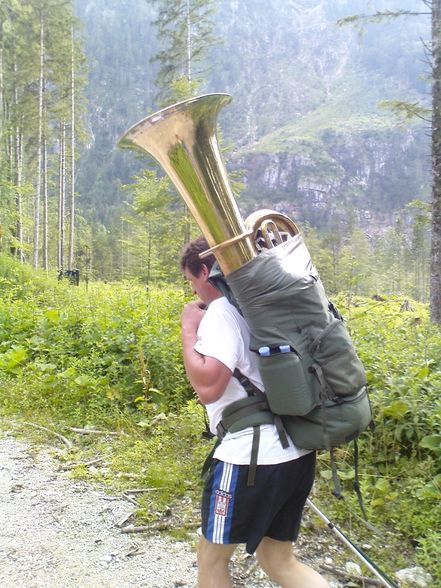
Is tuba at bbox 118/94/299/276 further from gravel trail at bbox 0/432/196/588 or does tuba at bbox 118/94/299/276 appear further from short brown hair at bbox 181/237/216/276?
gravel trail at bbox 0/432/196/588

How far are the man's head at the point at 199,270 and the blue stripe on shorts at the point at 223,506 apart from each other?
0.71m

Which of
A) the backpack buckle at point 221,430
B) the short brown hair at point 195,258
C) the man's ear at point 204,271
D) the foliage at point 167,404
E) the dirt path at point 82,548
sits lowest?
the dirt path at point 82,548

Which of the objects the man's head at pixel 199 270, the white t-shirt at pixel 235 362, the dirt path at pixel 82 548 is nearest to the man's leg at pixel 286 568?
the white t-shirt at pixel 235 362

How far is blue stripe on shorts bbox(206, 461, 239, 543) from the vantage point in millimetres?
1914

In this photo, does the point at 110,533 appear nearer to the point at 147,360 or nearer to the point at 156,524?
the point at 156,524

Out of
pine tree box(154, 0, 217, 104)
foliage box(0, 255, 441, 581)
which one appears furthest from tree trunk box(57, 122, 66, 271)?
foliage box(0, 255, 441, 581)

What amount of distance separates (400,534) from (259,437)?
181 centimetres

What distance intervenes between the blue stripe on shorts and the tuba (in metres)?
0.77

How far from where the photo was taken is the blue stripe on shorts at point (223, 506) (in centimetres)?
191

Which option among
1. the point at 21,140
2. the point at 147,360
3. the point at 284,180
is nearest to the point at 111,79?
the point at 284,180

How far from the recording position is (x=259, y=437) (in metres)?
1.92

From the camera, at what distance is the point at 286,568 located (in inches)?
83.3

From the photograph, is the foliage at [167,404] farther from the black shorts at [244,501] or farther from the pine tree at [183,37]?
the pine tree at [183,37]

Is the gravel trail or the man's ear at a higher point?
the man's ear
